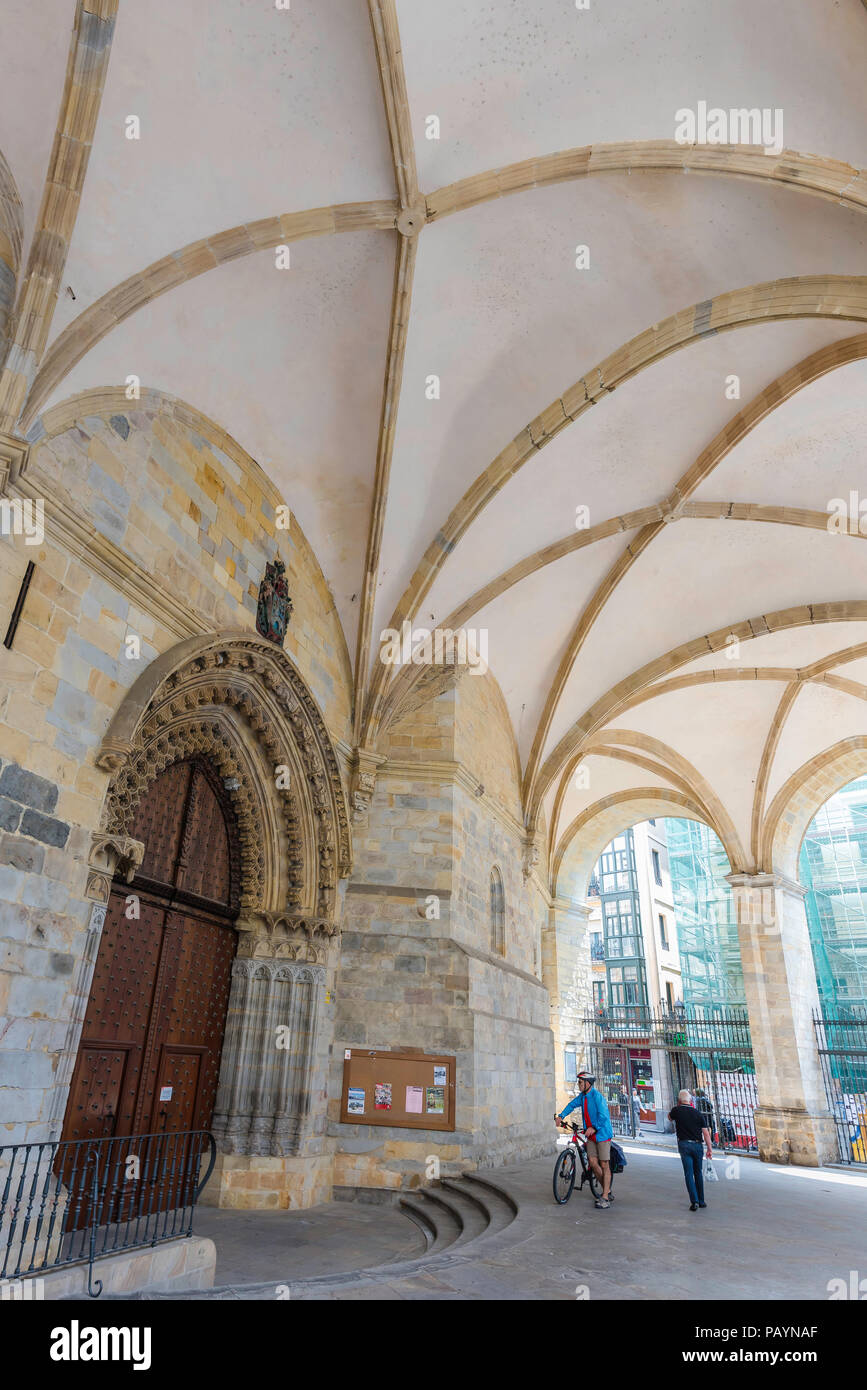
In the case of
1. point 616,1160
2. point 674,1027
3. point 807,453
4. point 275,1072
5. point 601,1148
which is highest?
point 807,453

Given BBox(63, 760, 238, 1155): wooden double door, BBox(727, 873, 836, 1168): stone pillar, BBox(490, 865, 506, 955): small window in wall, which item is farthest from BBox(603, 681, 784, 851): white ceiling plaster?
BBox(63, 760, 238, 1155): wooden double door

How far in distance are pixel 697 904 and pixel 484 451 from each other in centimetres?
2461

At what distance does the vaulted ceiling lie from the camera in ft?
17.4

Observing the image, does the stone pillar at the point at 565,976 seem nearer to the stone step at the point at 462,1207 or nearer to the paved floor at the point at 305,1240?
the stone step at the point at 462,1207

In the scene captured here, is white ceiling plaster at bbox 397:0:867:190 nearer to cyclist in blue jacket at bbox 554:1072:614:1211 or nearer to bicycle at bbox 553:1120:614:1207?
cyclist in blue jacket at bbox 554:1072:614:1211

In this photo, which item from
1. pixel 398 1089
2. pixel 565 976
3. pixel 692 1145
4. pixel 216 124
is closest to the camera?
pixel 216 124

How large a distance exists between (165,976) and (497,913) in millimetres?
5658

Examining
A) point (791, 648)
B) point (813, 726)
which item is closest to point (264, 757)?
point (791, 648)

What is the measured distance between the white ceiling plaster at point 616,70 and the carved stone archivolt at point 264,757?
4.34m

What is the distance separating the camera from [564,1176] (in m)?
7.63

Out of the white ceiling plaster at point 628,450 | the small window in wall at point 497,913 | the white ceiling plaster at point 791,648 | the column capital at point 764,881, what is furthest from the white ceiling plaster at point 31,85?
the column capital at point 764,881

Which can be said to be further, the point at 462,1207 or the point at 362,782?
the point at 362,782

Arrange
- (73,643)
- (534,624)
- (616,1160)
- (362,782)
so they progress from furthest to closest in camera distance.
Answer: (534,624) → (362,782) → (616,1160) → (73,643)

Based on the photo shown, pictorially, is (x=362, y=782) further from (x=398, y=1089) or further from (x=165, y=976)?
(x=398, y=1089)
